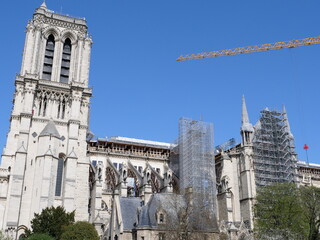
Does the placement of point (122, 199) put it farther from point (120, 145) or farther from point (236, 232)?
point (120, 145)

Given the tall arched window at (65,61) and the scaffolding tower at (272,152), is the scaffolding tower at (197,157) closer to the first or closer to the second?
the scaffolding tower at (272,152)

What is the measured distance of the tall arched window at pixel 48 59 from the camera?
2414 inches

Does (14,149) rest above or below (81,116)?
below

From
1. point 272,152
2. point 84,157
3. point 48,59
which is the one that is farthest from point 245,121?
point 48,59

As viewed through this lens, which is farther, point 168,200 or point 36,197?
point 36,197

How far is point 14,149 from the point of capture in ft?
180

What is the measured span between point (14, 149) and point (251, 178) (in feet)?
113

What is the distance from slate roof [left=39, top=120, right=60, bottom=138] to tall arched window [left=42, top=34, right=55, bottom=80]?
8922 mm

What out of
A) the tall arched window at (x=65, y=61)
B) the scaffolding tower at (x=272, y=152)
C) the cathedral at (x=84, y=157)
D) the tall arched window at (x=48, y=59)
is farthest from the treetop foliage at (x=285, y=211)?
the tall arched window at (x=48, y=59)

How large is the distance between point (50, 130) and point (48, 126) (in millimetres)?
927

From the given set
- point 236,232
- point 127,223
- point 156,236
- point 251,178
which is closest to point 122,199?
point 127,223

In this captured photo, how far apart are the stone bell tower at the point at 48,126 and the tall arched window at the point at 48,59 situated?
0.49 ft

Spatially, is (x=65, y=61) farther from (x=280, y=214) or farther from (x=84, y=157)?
(x=280, y=214)

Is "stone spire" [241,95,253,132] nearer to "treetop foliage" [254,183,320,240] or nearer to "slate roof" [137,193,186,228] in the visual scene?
"treetop foliage" [254,183,320,240]
